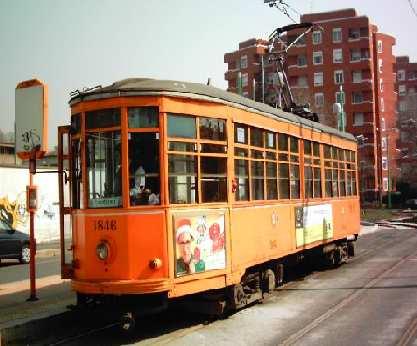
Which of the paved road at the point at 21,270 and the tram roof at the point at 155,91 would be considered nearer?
the tram roof at the point at 155,91

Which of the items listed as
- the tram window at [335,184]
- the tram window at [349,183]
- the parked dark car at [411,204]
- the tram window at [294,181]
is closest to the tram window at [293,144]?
the tram window at [294,181]

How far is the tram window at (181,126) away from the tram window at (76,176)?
50.6 inches

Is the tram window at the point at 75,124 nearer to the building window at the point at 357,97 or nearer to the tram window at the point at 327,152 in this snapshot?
the tram window at the point at 327,152

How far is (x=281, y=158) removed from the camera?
1070cm

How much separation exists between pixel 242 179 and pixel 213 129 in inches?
42.1

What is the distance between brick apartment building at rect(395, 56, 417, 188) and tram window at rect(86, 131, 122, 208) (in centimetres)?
5712

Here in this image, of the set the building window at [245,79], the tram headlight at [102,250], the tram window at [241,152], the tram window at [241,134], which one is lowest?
A: the tram headlight at [102,250]

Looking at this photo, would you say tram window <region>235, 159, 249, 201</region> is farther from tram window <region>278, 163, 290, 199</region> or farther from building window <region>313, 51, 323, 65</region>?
building window <region>313, 51, 323, 65</region>

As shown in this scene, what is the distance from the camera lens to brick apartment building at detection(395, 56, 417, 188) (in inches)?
2616

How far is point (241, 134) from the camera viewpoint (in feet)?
29.7

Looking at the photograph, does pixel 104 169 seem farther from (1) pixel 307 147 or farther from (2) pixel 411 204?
(2) pixel 411 204

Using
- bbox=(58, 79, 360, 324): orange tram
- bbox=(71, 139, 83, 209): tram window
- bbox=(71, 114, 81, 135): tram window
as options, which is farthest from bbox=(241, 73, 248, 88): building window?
bbox=(71, 139, 83, 209): tram window

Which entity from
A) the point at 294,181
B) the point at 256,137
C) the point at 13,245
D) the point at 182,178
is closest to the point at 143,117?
the point at 182,178

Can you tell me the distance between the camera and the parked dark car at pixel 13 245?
19.1 metres
